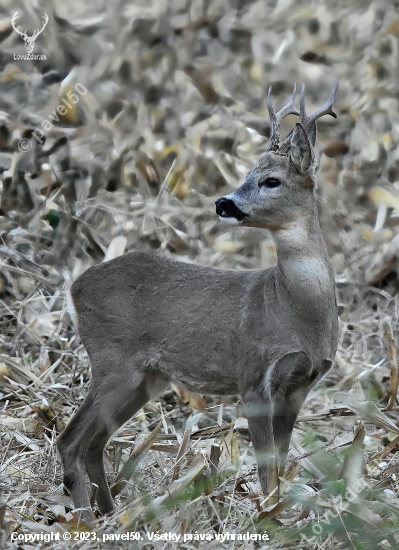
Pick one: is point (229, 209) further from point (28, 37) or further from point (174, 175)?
point (28, 37)

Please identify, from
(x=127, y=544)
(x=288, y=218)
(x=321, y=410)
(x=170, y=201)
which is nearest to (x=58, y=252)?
(x=170, y=201)

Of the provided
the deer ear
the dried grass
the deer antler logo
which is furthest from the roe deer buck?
the deer antler logo

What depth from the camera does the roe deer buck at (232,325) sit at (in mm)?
4586

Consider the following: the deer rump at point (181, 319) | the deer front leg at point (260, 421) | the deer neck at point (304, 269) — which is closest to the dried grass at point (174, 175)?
the deer front leg at point (260, 421)

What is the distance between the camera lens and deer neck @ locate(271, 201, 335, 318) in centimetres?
464

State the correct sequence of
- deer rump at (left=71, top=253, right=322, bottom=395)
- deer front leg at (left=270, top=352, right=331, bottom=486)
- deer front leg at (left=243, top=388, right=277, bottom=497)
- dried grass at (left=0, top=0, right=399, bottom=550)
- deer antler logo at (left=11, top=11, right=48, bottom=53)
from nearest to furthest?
deer front leg at (left=243, top=388, right=277, bottom=497) → deer front leg at (left=270, top=352, right=331, bottom=486) → deer rump at (left=71, top=253, right=322, bottom=395) → dried grass at (left=0, top=0, right=399, bottom=550) → deer antler logo at (left=11, top=11, right=48, bottom=53)

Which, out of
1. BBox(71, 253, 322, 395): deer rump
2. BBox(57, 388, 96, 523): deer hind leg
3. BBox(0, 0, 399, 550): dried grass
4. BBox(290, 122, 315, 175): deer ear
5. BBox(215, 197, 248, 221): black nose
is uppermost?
BBox(290, 122, 315, 175): deer ear

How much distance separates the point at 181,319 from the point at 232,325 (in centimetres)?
31

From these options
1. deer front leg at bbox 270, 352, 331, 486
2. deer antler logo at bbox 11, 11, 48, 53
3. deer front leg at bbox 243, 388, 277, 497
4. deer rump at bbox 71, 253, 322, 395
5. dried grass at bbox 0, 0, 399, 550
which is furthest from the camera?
deer antler logo at bbox 11, 11, 48, 53

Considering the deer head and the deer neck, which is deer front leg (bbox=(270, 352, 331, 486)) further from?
the deer head

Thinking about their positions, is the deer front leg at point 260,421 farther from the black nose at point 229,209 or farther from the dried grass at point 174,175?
the black nose at point 229,209

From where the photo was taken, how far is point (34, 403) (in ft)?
19.2

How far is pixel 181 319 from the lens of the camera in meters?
4.94

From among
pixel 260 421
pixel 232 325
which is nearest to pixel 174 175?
pixel 232 325
